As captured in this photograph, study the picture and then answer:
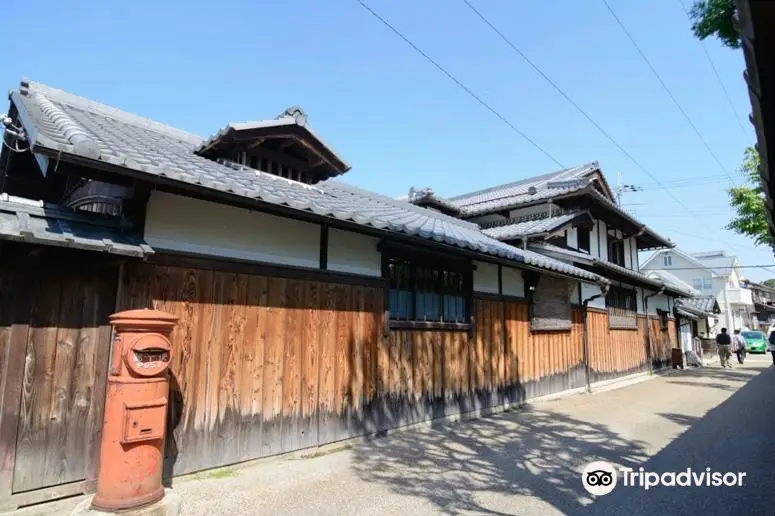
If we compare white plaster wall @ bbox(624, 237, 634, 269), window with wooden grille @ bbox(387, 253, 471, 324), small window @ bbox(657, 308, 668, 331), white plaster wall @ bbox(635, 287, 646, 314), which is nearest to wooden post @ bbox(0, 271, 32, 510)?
window with wooden grille @ bbox(387, 253, 471, 324)

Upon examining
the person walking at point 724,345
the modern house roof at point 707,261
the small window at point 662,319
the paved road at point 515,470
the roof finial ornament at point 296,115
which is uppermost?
the modern house roof at point 707,261

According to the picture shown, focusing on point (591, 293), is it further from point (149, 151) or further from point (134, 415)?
point (134, 415)

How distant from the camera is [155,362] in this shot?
3.96m

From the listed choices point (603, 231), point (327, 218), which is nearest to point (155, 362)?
point (327, 218)

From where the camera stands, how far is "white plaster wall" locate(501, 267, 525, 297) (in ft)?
31.9

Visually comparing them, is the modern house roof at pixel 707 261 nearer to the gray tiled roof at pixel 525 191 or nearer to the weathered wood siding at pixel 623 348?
the weathered wood siding at pixel 623 348

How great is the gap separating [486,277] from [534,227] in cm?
554

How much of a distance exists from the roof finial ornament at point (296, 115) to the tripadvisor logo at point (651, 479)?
6.19m

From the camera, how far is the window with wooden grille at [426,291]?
7.26 metres

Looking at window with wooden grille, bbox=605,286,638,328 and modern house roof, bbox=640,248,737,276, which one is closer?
window with wooden grille, bbox=605,286,638,328

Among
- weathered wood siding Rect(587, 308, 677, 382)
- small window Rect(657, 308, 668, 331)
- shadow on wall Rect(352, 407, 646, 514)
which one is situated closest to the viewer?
shadow on wall Rect(352, 407, 646, 514)

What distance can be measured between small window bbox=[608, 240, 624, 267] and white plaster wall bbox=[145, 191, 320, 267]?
50.8 feet

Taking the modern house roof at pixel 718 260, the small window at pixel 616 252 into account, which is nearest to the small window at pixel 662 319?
the small window at pixel 616 252

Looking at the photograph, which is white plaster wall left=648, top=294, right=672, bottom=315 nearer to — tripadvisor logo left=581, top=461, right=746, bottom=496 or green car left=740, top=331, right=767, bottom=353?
tripadvisor logo left=581, top=461, right=746, bottom=496
